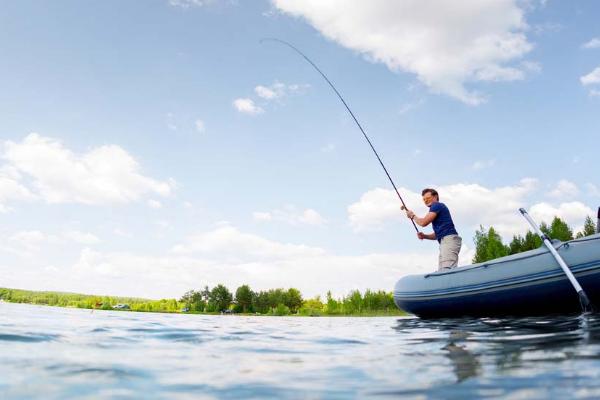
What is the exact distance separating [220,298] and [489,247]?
110 feet

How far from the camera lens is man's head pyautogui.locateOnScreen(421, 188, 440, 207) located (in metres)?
9.43

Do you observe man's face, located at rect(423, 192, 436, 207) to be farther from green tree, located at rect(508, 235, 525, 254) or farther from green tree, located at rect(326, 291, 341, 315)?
green tree, located at rect(508, 235, 525, 254)

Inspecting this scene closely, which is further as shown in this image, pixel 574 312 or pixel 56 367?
pixel 574 312

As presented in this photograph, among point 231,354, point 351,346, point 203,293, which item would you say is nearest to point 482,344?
point 351,346

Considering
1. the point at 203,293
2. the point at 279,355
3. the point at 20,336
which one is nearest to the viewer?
the point at 279,355

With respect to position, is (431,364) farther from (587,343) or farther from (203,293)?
(203,293)

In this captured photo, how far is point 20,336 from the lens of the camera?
415 centimetres

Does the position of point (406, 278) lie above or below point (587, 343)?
above

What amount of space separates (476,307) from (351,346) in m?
5.12

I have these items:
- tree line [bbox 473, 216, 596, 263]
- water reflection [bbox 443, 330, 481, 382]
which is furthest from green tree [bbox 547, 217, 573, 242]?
water reflection [bbox 443, 330, 481, 382]

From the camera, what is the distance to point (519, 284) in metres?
7.75

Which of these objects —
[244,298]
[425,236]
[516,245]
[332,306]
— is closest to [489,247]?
[516,245]

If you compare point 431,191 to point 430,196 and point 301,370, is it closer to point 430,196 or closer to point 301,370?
point 430,196

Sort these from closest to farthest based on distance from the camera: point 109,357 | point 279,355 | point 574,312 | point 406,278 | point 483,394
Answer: point 483,394
point 109,357
point 279,355
point 574,312
point 406,278
